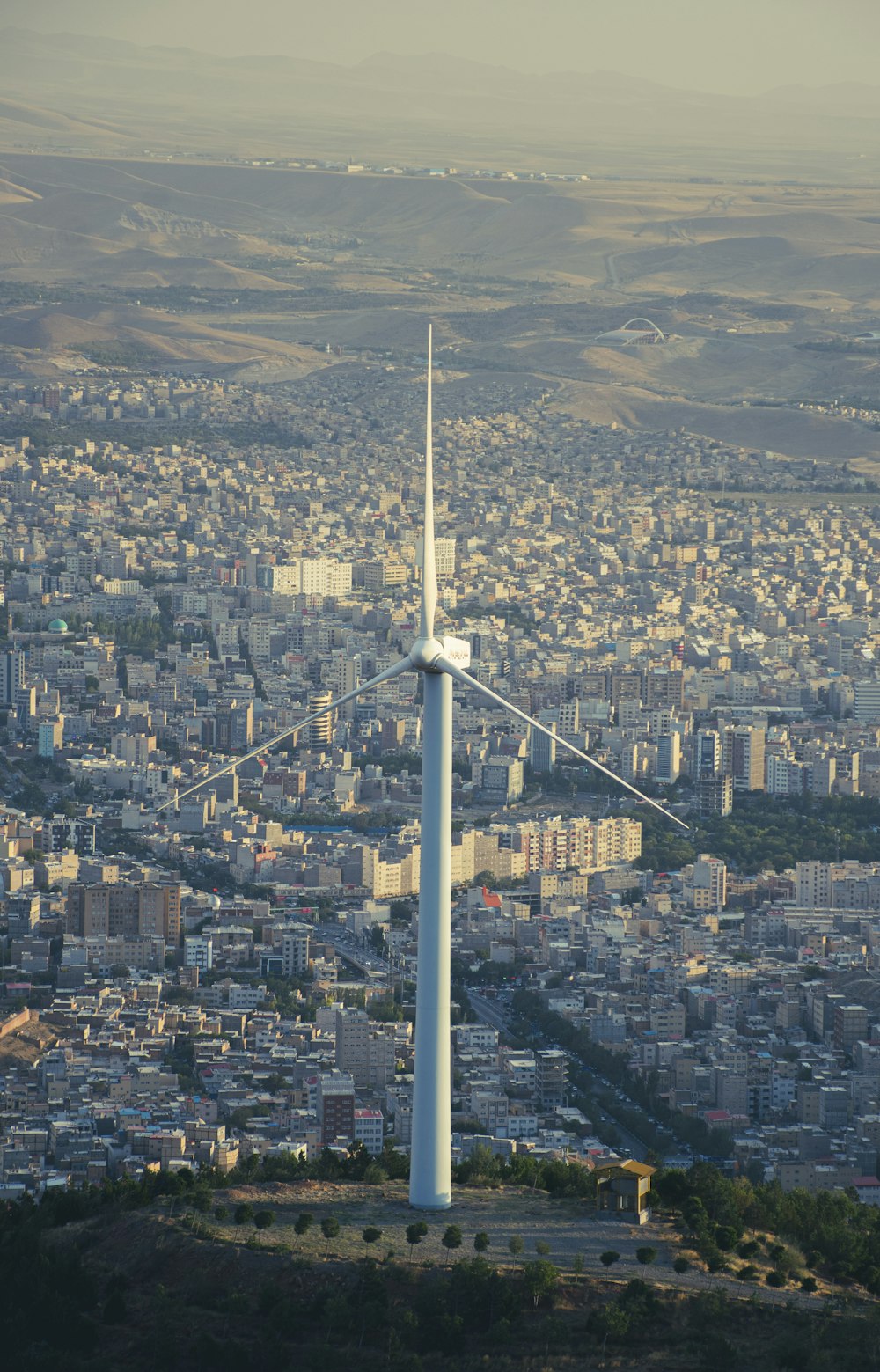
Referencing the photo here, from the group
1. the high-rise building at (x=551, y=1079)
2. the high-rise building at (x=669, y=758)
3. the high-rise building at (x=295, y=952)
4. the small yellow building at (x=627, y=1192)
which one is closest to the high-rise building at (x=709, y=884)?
the high-rise building at (x=295, y=952)

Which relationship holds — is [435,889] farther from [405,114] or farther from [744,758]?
[405,114]

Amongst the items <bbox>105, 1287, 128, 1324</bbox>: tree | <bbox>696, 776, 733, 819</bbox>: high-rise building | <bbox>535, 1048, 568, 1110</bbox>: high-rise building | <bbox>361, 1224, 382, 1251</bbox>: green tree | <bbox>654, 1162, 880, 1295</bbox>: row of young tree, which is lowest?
<bbox>535, 1048, 568, 1110</bbox>: high-rise building

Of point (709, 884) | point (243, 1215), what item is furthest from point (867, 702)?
point (243, 1215)

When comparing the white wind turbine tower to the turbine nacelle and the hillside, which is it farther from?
the hillside

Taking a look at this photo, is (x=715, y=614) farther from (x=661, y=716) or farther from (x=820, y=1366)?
(x=820, y=1366)

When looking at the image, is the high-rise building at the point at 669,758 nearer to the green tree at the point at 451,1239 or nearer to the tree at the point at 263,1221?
the tree at the point at 263,1221

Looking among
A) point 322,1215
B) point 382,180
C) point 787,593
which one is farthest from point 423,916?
point 382,180

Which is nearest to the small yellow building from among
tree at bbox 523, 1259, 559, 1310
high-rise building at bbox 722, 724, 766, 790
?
tree at bbox 523, 1259, 559, 1310
